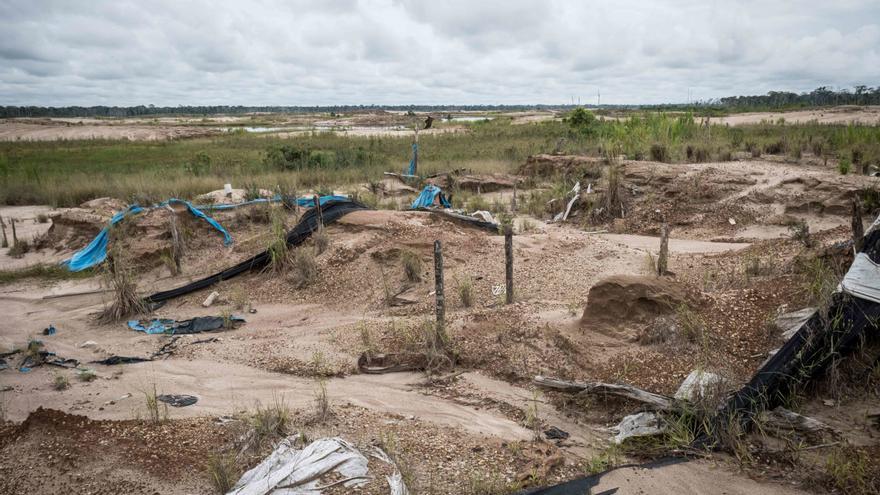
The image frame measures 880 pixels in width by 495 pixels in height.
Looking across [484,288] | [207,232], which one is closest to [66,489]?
[484,288]

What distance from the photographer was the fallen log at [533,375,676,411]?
4234mm

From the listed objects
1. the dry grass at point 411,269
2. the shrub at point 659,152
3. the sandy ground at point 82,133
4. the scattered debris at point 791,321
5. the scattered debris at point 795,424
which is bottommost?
the scattered debris at point 795,424

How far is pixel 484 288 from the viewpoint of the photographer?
7582mm

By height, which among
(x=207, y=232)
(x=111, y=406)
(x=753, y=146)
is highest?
(x=753, y=146)

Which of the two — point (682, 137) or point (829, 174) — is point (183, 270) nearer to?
point (829, 174)

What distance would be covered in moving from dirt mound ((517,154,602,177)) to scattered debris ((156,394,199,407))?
1201cm

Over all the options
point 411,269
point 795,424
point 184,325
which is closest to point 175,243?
point 184,325

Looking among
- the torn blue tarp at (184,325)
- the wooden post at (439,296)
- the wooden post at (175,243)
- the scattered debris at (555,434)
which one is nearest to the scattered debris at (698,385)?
the scattered debris at (555,434)

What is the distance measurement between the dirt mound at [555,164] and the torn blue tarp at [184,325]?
34.5 feet

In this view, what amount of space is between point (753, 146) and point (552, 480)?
16503mm

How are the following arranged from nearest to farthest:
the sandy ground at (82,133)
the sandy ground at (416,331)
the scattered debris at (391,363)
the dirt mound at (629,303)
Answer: the sandy ground at (416,331)
the dirt mound at (629,303)
the scattered debris at (391,363)
the sandy ground at (82,133)

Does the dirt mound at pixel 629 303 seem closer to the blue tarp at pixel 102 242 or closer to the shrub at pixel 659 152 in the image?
the blue tarp at pixel 102 242

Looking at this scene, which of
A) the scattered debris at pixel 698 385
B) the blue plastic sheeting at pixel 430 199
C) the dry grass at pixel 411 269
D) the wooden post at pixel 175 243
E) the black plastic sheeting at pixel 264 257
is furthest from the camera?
the blue plastic sheeting at pixel 430 199

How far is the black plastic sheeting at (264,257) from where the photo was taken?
8492mm
